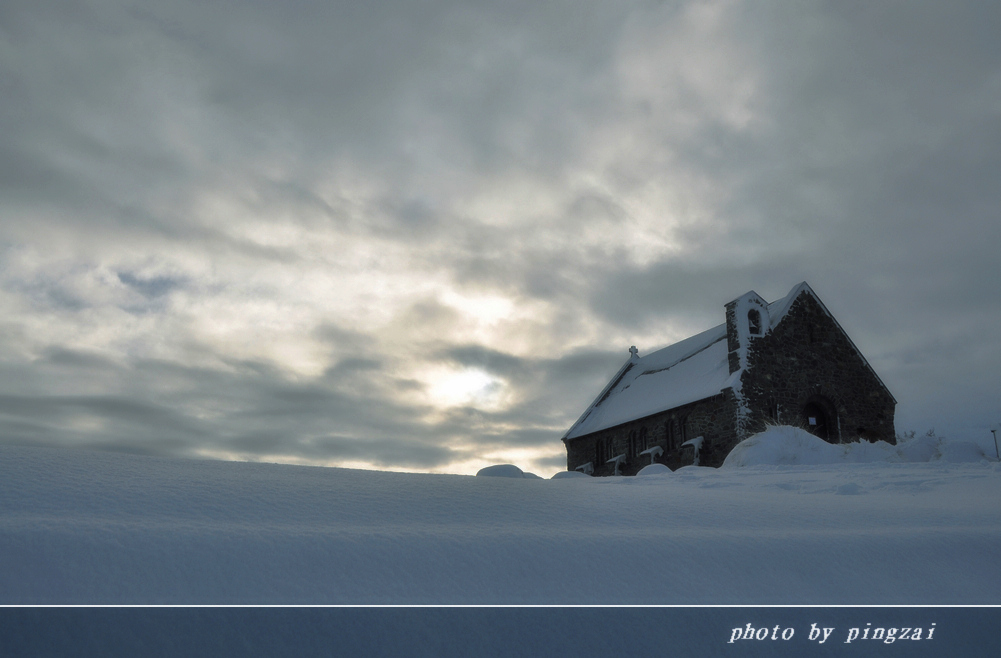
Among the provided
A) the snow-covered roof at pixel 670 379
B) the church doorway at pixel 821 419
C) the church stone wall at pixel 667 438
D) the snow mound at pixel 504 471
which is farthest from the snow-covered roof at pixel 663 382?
the snow mound at pixel 504 471

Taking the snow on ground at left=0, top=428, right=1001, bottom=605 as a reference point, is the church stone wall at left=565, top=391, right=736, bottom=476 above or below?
above

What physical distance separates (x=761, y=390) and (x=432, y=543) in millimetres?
19959

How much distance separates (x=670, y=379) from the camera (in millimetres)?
25062

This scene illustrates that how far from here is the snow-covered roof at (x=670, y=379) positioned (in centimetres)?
2205

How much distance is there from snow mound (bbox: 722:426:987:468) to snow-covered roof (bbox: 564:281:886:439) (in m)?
7.28

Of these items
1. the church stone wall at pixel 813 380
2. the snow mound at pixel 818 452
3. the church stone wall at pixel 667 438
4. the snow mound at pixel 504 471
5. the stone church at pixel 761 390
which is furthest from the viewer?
the church stone wall at pixel 813 380

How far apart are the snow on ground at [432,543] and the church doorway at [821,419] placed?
748 inches

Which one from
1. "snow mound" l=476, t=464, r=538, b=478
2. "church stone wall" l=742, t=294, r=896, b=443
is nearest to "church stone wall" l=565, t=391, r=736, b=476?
"church stone wall" l=742, t=294, r=896, b=443

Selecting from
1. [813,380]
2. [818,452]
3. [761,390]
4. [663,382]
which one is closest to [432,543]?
[818,452]

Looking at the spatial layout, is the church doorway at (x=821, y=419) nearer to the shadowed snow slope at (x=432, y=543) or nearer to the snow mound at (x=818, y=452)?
the snow mound at (x=818, y=452)

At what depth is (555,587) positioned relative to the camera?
7.93 ft

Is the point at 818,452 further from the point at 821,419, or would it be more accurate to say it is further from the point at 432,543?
the point at 432,543

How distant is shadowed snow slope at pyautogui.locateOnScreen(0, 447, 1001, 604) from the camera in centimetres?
222

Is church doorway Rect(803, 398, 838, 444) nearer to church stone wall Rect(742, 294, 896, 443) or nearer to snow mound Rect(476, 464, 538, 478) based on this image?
church stone wall Rect(742, 294, 896, 443)
